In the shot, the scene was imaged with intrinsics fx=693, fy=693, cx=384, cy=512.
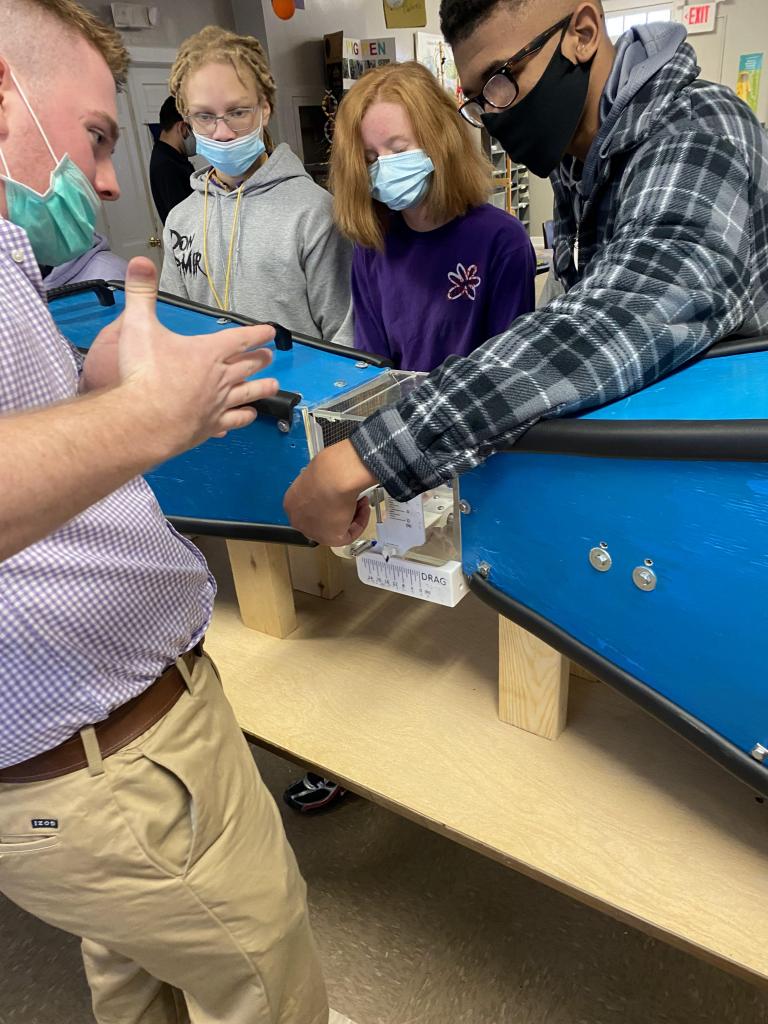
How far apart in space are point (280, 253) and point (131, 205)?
11.2 ft

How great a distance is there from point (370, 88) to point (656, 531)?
1084mm

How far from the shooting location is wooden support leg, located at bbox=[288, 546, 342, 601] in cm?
129

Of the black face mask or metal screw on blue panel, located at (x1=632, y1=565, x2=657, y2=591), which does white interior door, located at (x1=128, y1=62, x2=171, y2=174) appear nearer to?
the black face mask

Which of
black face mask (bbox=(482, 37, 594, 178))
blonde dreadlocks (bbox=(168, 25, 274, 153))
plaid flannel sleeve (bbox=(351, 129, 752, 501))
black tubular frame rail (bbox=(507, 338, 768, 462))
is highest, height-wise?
blonde dreadlocks (bbox=(168, 25, 274, 153))

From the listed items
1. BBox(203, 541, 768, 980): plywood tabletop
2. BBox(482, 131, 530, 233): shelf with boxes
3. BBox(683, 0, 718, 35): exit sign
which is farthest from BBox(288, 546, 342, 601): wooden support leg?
BBox(683, 0, 718, 35): exit sign

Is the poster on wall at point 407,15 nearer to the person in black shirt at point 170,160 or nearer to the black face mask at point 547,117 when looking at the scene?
the person in black shirt at point 170,160

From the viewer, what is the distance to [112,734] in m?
0.72

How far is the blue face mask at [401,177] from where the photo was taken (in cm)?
132

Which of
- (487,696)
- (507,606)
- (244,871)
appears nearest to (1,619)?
(244,871)

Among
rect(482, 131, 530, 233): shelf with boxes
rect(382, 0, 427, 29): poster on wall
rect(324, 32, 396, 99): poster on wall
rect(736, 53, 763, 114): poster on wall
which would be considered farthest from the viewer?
rect(482, 131, 530, 233): shelf with boxes

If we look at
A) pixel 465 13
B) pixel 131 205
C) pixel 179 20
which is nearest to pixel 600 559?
pixel 465 13

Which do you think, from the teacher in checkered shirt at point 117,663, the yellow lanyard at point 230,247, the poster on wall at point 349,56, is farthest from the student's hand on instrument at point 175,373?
the poster on wall at point 349,56

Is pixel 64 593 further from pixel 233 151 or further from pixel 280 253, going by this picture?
pixel 233 151

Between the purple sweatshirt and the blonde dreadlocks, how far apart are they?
42 centimetres
